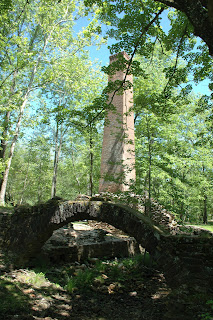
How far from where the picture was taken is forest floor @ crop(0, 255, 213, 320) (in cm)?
329

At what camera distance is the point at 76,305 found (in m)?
4.66

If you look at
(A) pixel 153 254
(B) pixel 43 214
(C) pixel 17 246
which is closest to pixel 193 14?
(A) pixel 153 254

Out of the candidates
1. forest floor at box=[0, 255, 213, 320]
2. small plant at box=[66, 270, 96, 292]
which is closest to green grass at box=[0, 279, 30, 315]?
forest floor at box=[0, 255, 213, 320]

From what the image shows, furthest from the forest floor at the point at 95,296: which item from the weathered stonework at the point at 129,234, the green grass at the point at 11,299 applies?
the weathered stonework at the point at 129,234

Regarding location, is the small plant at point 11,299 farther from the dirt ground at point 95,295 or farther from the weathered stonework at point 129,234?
the weathered stonework at point 129,234

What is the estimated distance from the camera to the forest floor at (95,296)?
3.29 metres


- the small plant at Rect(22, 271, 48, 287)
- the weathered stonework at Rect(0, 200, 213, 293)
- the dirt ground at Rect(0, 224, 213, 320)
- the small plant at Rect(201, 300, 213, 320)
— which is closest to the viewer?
the small plant at Rect(201, 300, 213, 320)

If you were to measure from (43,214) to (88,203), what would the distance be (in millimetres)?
1326

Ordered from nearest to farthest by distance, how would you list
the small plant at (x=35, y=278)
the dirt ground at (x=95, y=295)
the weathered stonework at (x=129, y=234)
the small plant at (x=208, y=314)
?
the small plant at (x=208, y=314), the dirt ground at (x=95, y=295), the weathered stonework at (x=129, y=234), the small plant at (x=35, y=278)

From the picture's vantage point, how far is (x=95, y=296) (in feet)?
17.1

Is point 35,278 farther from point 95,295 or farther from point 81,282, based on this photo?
point 95,295

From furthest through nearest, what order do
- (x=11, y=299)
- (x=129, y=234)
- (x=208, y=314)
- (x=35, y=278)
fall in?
(x=35, y=278) → (x=129, y=234) → (x=11, y=299) → (x=208, y=314)

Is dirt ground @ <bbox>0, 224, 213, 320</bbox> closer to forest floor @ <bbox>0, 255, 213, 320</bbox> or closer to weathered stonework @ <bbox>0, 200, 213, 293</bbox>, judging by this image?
forest floor @ <bbox>0, 255, 213, 320</bbox>

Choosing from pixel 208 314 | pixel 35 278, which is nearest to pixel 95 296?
pixel 35 278
